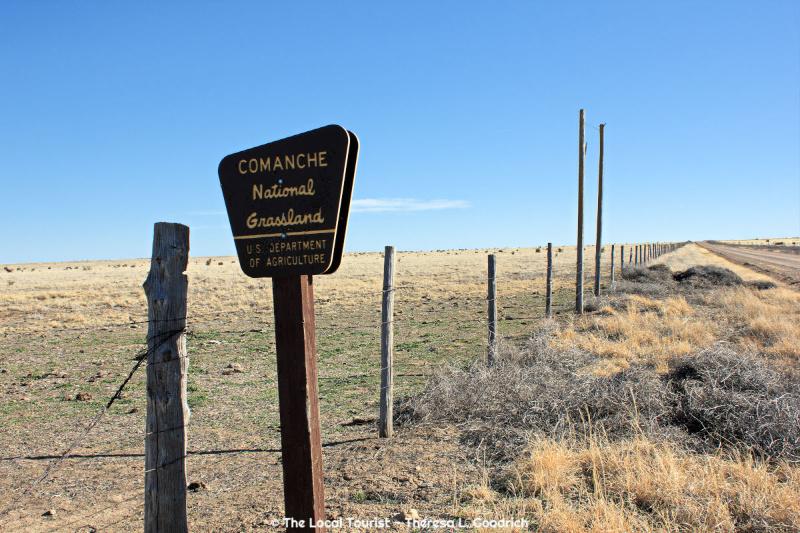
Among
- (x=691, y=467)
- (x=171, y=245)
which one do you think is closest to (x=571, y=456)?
(x=691, y=467)

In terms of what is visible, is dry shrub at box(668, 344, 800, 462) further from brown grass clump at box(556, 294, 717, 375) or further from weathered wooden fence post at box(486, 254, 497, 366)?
weathered wooden fence post at box(486, 254, 497, 366)

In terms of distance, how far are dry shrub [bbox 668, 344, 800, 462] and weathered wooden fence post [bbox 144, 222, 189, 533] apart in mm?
4041

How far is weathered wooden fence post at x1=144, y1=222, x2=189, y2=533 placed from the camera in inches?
138

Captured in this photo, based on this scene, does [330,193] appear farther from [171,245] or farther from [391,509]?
[391,509]

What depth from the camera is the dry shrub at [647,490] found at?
3.80 m

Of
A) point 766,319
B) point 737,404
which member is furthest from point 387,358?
point 766,319

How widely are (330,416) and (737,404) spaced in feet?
15.2

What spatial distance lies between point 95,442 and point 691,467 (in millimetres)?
6262

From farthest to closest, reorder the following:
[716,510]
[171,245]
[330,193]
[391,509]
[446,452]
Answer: [446,452]
[391,509]
[716,510]
[171,245]
[330,193]

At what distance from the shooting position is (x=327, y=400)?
850cm

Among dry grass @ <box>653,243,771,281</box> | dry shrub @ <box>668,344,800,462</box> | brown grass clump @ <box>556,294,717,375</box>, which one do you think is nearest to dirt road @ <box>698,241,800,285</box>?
dry grass @ <box>653,243,771,281</box>

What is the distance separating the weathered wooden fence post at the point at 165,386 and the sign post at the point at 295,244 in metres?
0.53

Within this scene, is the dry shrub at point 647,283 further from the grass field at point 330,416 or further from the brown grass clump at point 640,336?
the brown grass clump at point 640,336

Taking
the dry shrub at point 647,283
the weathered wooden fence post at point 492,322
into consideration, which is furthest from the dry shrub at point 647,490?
the dry shrub at point 647,283
